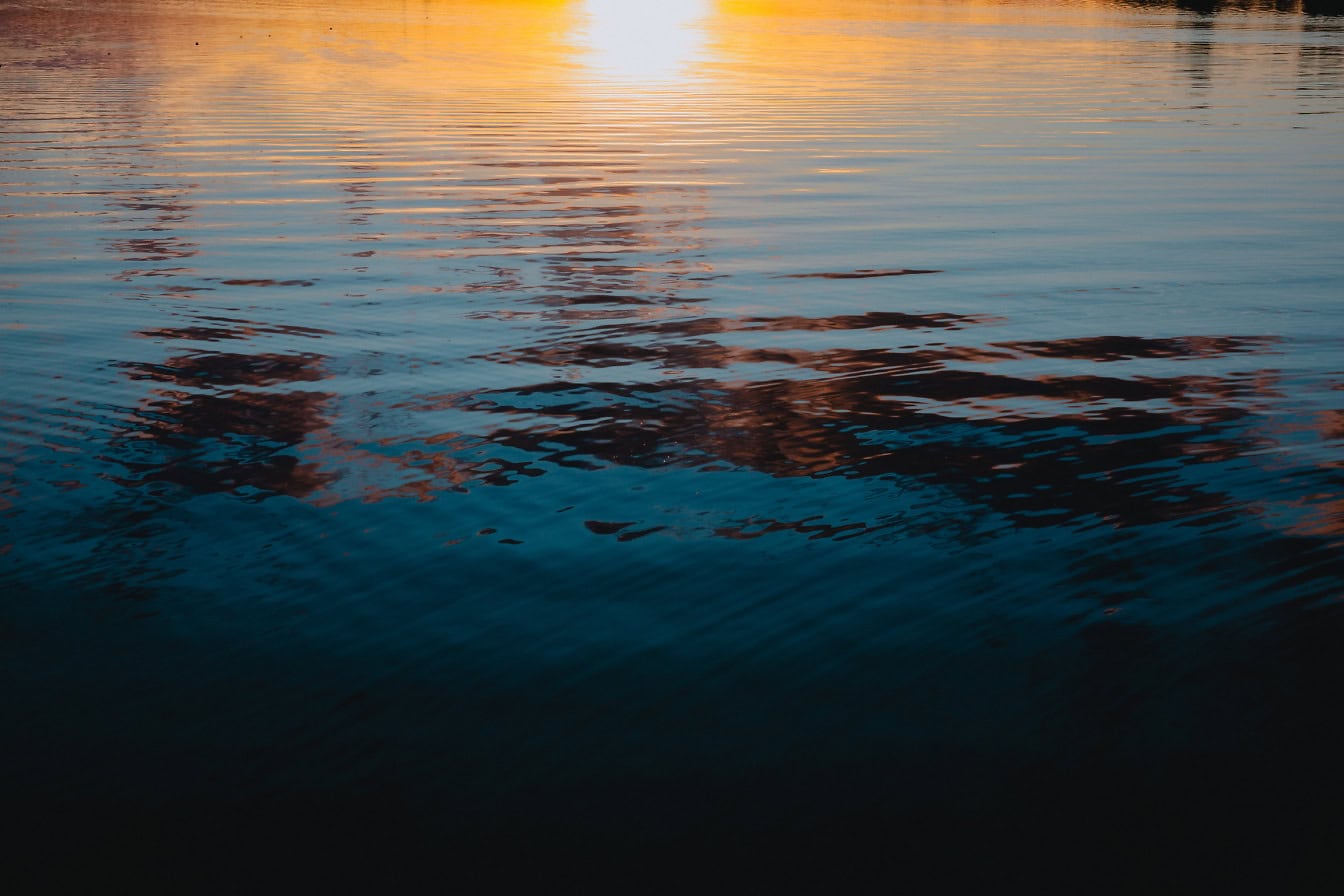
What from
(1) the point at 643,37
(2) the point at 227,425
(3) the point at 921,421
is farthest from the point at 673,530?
(1) the point at 643,37

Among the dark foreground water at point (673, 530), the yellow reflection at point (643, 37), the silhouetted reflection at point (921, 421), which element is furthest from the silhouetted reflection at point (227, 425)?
the yellow reflection at point (643, 37)

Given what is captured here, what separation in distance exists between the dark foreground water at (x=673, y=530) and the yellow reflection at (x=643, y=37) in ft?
86.7

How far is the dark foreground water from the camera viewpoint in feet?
13.0

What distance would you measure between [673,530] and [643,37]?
59810 mm

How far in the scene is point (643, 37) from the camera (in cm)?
6269

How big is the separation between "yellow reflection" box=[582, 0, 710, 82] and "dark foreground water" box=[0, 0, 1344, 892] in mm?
26412

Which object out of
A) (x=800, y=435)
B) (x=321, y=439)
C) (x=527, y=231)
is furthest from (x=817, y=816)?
(x=527, y=231)

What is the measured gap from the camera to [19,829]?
3797 millimetres

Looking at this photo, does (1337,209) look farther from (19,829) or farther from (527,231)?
(19,829)

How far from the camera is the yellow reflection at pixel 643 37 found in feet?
136

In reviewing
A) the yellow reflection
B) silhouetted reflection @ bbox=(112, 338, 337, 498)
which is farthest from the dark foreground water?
the yellow reflection

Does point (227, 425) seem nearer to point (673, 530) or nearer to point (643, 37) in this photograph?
point (673, 530)

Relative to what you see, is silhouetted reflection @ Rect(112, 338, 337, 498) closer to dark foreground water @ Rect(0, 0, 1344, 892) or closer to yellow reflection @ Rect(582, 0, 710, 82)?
dark foreground water @ Rect(0, 0, 1344, 892)

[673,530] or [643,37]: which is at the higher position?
A: [643,37]
